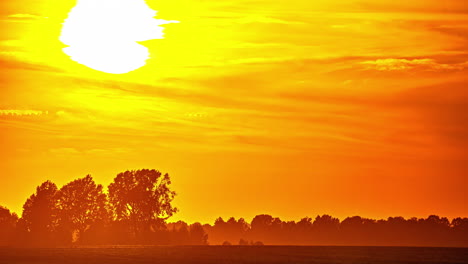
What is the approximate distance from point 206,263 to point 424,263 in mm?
36496

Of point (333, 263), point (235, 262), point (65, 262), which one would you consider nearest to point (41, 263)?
point (65, 262)

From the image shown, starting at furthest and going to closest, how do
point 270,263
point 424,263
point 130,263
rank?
point 424,263
point 270,263
point 130,263

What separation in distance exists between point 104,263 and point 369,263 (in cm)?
4005

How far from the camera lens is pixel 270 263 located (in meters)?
164

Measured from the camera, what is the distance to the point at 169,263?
15738 centimetres

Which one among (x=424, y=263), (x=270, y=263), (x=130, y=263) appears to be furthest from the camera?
(x=424, y=263)

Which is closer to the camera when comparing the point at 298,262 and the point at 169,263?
the point at 169,263

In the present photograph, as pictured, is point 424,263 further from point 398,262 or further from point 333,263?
point 333,263

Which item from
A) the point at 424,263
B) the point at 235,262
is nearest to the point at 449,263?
the point at 424,263

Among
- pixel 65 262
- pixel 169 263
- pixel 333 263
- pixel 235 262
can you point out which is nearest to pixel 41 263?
pixel 65 262

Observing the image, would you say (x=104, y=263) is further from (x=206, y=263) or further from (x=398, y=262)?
(x=398, y=262)

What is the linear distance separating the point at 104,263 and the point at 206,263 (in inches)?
554

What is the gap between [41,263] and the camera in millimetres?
155375

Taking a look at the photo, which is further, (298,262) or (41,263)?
(298,262)
